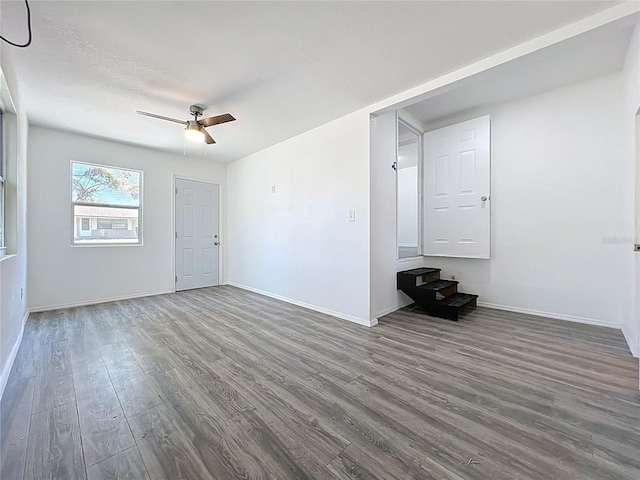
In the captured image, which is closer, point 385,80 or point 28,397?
point 28,397

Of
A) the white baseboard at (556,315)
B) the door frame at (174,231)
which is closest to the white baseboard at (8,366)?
the door frame at (174,231)

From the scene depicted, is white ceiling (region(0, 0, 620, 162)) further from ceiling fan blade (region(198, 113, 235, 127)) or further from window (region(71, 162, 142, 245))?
window (region(71, 162, 142, 245))

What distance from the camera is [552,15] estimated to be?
A: 1.80 meters

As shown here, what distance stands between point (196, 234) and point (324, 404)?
457cm

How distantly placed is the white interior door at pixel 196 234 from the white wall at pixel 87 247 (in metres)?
0.17

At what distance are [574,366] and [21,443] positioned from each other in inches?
145

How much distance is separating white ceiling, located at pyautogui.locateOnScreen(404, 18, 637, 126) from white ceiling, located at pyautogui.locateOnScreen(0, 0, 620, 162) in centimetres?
22

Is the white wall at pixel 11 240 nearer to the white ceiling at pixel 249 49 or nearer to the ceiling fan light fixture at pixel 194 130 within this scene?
the white ceiling at pixel 249 49

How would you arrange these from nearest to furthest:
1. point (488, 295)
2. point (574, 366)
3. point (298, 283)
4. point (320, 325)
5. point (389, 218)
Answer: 1. point (574, 366)
2. point (320, 325)
3. point (389, 218)
4. point (488, 295)
5. point (298, 283)

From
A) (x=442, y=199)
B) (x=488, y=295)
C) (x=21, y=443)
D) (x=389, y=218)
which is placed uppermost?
(x=442, y=199)

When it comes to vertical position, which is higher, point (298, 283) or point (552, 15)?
point (552, 15)

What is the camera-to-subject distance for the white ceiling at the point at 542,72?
2.10 metres

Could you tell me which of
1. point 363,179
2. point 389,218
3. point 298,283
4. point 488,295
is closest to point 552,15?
point 363,179

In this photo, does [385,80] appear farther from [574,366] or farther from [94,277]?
[94,277]
